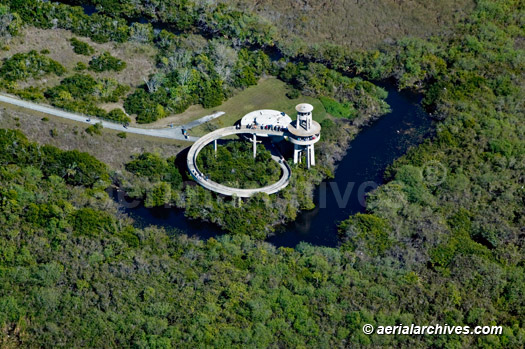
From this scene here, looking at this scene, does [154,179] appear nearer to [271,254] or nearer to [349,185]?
[271,254]

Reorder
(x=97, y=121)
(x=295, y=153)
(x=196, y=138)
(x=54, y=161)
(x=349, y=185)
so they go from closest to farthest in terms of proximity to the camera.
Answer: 1. (x=54, y=161)
2. (x=349, y=185)
3. (x=295, y=153)
4. (x=196, y=138)
5. (x=97, y=121)

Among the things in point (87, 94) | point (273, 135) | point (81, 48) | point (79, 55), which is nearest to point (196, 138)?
point (273, 135)

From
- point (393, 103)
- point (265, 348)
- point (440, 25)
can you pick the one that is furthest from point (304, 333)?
point (440, 25)

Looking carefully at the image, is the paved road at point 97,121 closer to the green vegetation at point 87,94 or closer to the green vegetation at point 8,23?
the green vegetation at point 87,94

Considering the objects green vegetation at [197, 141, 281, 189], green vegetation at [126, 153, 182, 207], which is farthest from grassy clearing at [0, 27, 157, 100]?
green vegetation at [197, 141, 281, 189]

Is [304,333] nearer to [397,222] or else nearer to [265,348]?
[265,348]
